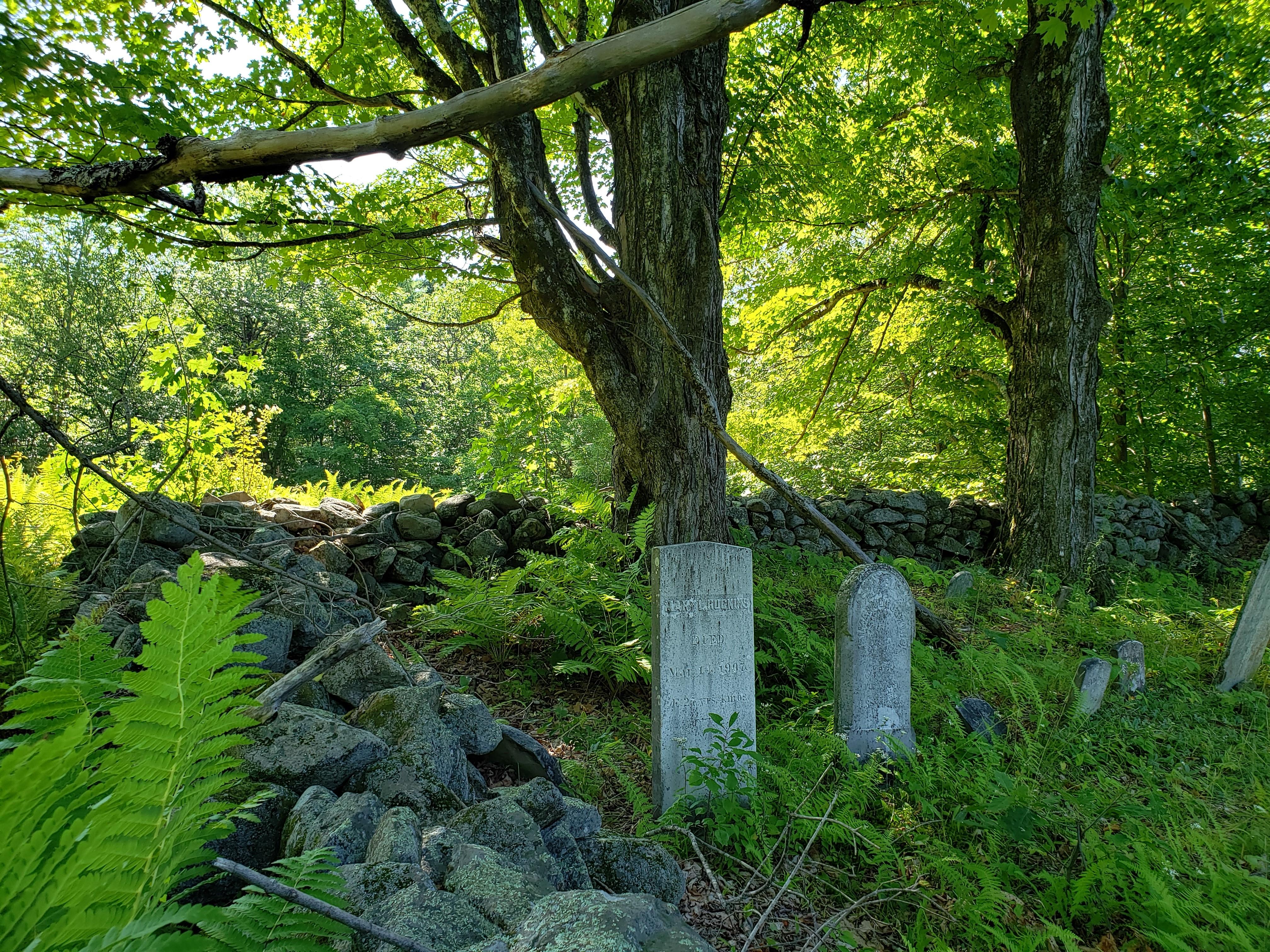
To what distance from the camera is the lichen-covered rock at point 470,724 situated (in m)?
2.92

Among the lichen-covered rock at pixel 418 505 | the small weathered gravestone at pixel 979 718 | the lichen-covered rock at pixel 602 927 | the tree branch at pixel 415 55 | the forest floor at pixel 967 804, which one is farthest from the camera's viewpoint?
the lichen-covered rock at pixel 418 505

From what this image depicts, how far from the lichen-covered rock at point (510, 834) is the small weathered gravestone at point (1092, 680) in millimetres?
3784

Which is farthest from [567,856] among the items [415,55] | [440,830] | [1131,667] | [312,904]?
[415,55]

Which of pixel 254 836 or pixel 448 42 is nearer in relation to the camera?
pixel 254 836

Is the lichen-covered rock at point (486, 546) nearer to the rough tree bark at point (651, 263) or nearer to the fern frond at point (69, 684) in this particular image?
the rough tree bark at point (651, 263)

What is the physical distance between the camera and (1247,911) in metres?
2.31

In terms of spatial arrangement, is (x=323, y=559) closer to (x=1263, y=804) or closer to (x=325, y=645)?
(x=325, y=645)

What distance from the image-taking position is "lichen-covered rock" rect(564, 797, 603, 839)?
240 cm

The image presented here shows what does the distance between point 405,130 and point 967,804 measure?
361cm

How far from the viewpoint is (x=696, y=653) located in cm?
351

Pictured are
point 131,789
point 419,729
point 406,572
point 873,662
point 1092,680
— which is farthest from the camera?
point 406,572

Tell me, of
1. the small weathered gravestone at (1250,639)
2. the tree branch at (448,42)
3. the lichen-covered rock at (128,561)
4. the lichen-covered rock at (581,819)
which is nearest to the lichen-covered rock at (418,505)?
the lichen-covered rock at (128,561)

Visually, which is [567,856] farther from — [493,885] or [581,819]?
[493,885]

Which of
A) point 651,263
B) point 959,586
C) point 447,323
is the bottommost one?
point 959,586
